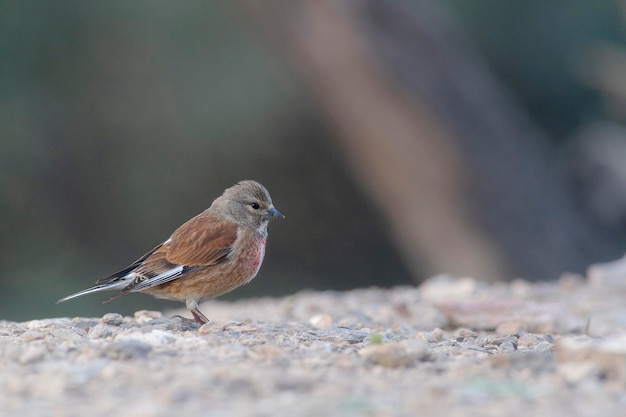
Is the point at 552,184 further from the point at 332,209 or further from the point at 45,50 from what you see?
the point at 45,50

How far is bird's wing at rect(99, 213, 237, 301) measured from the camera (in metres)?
6.45

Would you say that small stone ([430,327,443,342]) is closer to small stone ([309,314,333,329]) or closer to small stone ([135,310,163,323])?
small stone ([309,314,333,329])

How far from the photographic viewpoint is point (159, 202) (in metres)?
16.0

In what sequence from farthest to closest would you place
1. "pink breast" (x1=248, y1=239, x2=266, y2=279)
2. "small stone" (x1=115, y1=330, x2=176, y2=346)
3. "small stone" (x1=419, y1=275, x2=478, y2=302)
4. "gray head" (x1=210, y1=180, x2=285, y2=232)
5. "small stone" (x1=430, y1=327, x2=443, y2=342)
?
1. "small stone" (x1=419, y1=275, x2=478, y2=302)
2. "gray head" (x1=210, y1=180, x2=285, y2=232)
3. "pink breast" (x1=248, y1=239, x2=266, y2=279)
4. "small stone" (x1=430, y1=327, x2=443, y2=342)
5. "small stone" (x1=115, y1=330, x2=176, y2=346)

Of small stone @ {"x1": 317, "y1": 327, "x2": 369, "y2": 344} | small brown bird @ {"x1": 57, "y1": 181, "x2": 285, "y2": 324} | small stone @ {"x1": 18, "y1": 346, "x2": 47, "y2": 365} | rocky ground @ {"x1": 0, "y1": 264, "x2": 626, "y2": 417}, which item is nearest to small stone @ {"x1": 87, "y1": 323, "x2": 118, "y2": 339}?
rocky ground @ {"x1": 0, "y1": 264, "x2": 626, "y2": 417}

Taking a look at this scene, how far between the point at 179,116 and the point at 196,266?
9.67 m

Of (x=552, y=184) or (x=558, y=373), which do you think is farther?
(x=552, y=184)

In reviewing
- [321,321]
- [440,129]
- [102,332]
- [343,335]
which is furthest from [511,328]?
[440,129]

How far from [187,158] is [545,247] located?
5916mm

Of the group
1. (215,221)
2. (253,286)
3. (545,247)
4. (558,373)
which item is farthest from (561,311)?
(253,286)

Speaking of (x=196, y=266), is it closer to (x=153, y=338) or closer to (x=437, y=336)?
(x=437, y=336)

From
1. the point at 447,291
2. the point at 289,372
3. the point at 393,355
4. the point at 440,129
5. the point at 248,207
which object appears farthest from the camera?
the point at 440,129

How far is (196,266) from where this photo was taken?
652 centimetres

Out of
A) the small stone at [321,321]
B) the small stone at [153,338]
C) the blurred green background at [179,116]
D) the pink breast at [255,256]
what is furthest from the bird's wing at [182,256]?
the blurred green background at [179,116]
